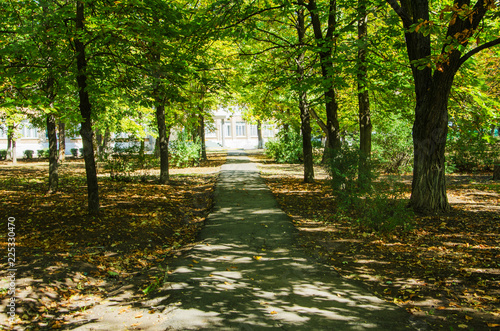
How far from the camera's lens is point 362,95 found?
11.4m

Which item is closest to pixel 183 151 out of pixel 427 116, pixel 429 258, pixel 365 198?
pixel 365 198

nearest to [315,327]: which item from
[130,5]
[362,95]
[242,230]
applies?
[242,230]

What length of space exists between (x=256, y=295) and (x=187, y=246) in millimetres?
2725

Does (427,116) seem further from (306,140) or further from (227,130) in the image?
(227,130)

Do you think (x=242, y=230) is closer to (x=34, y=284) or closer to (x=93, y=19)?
(x=34, y=284)

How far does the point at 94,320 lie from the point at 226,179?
37.3 feet

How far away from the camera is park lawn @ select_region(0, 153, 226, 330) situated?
4264mm

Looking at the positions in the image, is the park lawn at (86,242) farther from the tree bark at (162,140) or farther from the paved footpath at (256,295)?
the tree bark at (162,140)

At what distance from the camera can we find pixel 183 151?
21094 millimetres

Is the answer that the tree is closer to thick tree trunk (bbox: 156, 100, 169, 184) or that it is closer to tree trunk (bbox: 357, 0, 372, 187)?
tree trunk (bbox: 357, 0, 372, 187)

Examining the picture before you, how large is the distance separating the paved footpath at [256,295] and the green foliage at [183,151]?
14471 millimetres

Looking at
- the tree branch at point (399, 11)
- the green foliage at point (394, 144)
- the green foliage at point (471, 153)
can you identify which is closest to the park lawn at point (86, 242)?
the tree branch at point (399, 11)

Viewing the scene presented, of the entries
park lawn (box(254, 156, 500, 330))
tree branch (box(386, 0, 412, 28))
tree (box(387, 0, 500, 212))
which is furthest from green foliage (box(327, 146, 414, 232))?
tree branch (box(386, 0, 412, 28))

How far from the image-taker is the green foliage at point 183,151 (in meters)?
21.0
